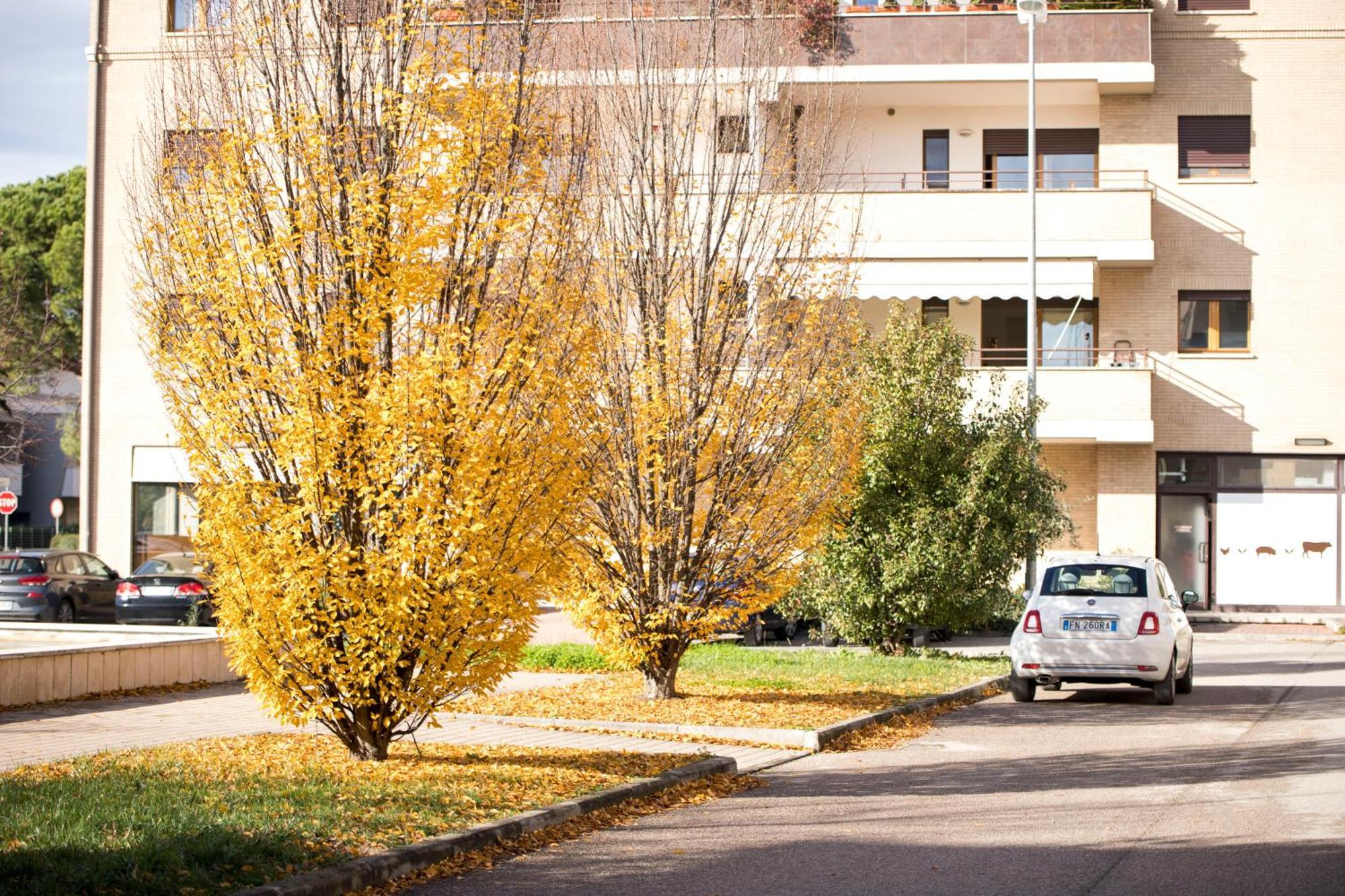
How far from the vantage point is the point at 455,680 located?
11.0m

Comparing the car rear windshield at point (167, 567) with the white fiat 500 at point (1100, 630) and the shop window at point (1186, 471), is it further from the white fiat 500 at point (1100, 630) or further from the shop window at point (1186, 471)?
the shop window at point (1186, 471)

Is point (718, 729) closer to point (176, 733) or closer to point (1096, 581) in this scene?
point (176, 733)

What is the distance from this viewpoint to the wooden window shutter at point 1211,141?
35.4 metres

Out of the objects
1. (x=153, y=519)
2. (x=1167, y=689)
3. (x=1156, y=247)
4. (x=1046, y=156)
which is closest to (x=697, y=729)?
(x=1167, y=689)

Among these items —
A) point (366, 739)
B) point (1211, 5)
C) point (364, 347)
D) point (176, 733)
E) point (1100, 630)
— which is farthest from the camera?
point (1211, 5)

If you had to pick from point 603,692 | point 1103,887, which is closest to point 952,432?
point 603,692

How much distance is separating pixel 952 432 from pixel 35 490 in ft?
193

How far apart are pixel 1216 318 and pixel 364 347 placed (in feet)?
93.3

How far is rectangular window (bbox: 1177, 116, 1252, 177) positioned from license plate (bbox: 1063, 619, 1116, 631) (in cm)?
2069

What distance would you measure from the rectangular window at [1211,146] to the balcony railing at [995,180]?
4.00 feet

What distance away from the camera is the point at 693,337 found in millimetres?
16422

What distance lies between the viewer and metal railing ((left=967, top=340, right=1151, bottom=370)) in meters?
34.8

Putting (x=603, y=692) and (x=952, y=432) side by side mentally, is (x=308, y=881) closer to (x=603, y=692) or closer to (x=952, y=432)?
(x=603, y=692)

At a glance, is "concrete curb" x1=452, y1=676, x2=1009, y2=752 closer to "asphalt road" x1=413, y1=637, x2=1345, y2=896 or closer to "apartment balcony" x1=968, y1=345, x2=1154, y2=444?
"asphalt road" x1=413, y1=637, x2=1345, y2=896
